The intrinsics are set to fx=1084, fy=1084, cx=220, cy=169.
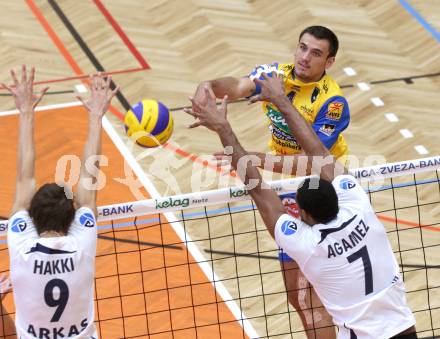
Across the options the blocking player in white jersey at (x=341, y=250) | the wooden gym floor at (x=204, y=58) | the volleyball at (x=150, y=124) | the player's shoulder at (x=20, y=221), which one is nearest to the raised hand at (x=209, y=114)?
the blocking player in white jersey at (x=341, y=250)

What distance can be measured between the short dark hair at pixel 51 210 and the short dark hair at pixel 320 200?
161 cm

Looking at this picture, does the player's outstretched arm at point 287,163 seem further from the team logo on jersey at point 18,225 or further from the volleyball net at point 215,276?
the team logo on jersey at point 18,225

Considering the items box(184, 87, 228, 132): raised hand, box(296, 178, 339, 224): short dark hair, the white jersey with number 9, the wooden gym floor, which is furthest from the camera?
the wooden gym floor

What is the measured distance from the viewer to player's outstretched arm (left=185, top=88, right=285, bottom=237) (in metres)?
7.72

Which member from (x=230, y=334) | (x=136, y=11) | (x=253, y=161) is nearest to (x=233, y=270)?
(x=230, y=334)

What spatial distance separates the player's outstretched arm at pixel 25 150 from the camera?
7539 millimetres

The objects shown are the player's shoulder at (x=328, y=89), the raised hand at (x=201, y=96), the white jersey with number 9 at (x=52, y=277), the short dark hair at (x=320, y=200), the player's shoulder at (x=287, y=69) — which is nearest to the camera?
the white jersey with number 9 at (x=52, y=277)

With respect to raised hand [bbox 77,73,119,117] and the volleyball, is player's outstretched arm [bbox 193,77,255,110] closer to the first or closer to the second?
raised hand [bbox 77,73,119,117]

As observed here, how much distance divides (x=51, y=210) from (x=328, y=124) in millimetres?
3085

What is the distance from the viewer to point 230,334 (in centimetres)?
1107

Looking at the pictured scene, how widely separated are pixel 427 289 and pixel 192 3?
7772mm

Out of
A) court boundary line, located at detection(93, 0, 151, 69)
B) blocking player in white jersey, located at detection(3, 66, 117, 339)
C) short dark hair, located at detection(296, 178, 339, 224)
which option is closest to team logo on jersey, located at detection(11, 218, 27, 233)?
blocking player in white jersey, located at detection(3, 66, 117, 339)

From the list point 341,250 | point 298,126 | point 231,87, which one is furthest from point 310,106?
point 341,250

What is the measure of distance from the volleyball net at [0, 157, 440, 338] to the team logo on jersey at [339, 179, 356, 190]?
2.52 m
